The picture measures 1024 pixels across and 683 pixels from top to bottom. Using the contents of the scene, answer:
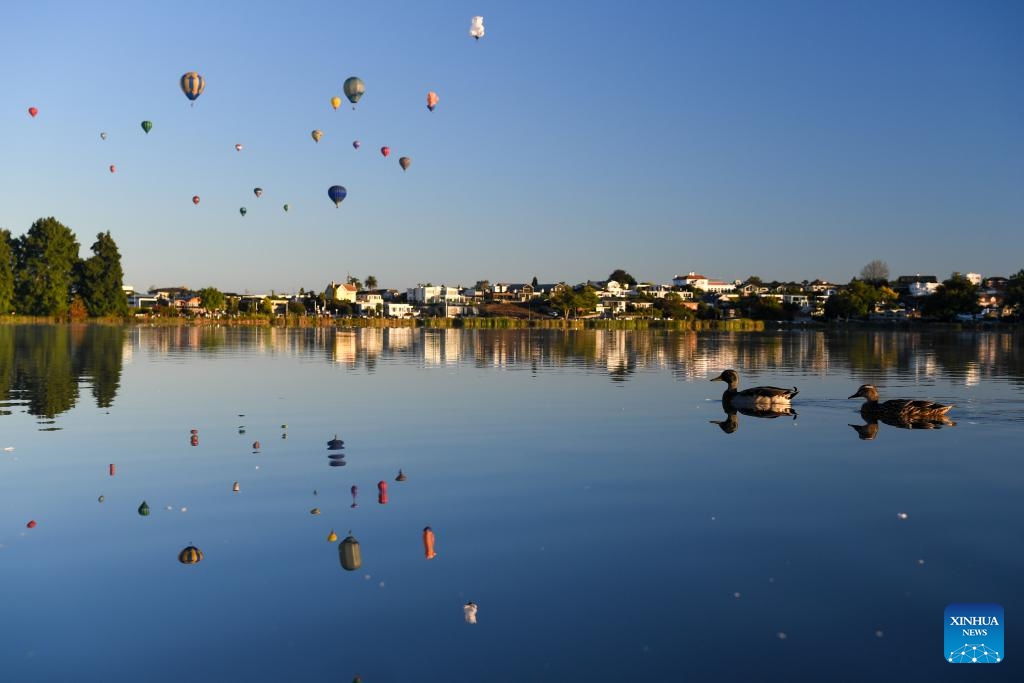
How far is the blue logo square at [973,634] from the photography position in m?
7.20

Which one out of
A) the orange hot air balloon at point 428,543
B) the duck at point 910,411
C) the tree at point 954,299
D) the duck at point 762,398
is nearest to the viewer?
the orange hot air balloon at point 428,543

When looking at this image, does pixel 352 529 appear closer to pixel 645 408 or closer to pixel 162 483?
pixel 162 483

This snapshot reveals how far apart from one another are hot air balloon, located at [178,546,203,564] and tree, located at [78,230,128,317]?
471 feet

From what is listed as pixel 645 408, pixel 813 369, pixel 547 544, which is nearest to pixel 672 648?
pixel 547 544

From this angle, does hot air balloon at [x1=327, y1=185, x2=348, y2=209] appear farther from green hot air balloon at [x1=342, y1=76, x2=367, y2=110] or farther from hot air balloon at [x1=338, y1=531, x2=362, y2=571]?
hot air balloon at [x1=338, y1=531, x2=362, y2=571]

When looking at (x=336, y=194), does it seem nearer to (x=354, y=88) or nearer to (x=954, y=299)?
(x=354, y=88)

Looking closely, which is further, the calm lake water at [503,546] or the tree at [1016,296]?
the tree at [1016,296]

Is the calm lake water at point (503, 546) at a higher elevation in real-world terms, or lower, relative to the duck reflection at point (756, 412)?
higher

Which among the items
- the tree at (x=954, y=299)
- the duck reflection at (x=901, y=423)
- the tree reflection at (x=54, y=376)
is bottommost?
the duck reflection at (x=901, y=423)

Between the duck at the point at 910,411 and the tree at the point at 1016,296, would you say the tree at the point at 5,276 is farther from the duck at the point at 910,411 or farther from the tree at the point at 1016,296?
the tree at the point at 1016,296

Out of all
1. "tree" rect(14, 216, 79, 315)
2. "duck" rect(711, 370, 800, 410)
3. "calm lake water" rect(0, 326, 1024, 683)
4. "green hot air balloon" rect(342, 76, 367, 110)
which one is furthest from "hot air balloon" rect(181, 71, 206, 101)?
"tree" rect(14, 216, 79, 315)

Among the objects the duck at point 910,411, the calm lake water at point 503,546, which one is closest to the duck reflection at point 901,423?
the duck at point 910,411

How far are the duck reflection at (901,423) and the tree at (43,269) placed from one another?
133116mm

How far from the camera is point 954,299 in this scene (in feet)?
586
